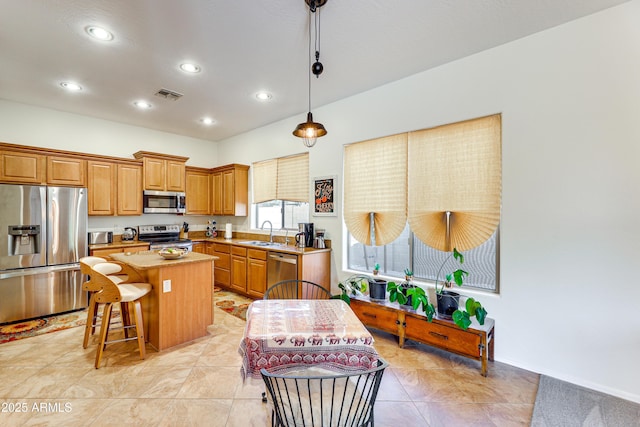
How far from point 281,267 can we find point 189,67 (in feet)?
8.84

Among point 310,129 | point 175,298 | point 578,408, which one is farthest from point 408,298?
point 175,298

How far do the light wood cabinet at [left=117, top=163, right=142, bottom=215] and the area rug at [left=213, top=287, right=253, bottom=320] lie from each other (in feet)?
6.75

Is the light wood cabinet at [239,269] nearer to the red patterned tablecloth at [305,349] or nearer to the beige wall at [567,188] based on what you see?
the red patterned tablecloth at [305,349]

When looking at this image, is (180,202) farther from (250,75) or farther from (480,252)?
(480,252)

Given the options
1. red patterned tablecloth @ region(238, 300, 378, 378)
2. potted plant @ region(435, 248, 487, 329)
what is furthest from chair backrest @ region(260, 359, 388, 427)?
potted plant @ region(435, 248, 487, 329)

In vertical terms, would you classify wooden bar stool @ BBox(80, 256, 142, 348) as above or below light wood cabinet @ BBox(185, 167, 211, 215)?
below

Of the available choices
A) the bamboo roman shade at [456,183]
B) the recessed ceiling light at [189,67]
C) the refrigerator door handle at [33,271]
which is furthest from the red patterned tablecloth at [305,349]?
the refrigerator door handle at [33,271]

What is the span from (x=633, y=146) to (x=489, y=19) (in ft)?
4.89

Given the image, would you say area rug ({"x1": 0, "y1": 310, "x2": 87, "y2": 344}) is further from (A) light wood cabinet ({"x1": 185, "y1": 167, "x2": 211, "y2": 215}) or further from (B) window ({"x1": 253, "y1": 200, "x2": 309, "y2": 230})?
→ (B) window ({"x1": 253, "y1": 200, "x2": 309, "y2": 230})

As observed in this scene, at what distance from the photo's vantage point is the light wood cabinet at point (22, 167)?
3549 millimetres

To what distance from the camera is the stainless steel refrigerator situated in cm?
344

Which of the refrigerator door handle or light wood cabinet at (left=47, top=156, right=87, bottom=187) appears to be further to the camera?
light wood cabinet at (left=47, top=156, right=87, bottom=187)

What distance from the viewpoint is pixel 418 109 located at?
10.3 feet

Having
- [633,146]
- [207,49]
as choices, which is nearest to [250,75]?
[207,49]
